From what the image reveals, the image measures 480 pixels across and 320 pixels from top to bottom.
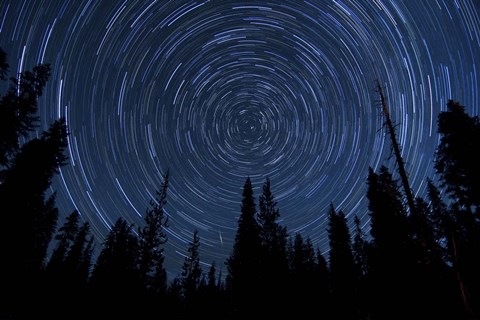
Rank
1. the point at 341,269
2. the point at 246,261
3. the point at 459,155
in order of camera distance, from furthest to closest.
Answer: the point at 341,269
the point at 246,261
the point at 459,155

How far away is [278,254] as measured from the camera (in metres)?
24.2

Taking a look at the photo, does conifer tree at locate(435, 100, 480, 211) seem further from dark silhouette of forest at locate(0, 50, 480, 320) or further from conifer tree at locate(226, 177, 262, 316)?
conifer tree at locate(226, 177, 262, 316)

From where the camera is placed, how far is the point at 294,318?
21.3 metres

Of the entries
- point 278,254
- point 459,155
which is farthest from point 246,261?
point 459,155

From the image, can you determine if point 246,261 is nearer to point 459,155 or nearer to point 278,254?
point 278,254

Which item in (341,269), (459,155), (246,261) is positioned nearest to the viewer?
(459,155)

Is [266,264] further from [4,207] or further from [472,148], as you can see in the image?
[4,207]

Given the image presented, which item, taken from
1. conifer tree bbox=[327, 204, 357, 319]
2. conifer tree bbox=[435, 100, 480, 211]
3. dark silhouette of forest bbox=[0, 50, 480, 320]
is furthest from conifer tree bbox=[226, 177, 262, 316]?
conifer tree bbox=[435, 100, 480, 211]

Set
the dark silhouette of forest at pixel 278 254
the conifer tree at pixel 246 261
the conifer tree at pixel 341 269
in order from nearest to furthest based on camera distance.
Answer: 1. the dark silhouette of forest at pixel 278 254
2. the conifer tree at pixel 246 261
3. the conifer tree at pixel 341 269

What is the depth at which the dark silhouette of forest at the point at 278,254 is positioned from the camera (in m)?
14.8

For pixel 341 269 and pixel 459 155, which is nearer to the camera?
pixel 459 155

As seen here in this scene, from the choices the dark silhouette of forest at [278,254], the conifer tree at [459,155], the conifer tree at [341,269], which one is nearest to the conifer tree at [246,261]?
the dark silhouette of forest at [278,254]

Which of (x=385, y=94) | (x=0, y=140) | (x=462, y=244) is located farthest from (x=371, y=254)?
(x=0, y=140)

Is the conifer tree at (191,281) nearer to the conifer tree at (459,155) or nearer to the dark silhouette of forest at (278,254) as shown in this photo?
the dark silhouette of forest at (278,254)
